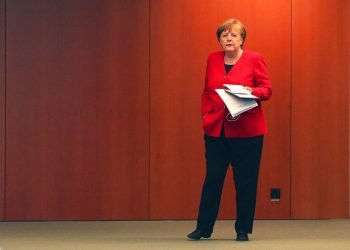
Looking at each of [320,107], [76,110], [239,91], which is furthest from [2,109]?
[320,107]

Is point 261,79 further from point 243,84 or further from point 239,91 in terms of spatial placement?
point 239,91

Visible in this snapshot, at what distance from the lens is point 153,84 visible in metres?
7.49

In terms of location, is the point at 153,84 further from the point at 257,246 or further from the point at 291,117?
the point at 257,246

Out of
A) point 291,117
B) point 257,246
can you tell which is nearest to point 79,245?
point 257,246

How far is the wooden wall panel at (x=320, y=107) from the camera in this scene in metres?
7.56

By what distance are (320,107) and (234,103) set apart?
175cm

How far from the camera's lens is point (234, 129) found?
6.16 m

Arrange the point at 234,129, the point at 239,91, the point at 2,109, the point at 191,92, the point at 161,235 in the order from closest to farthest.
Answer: the point at 239,91
the point at 234,129
the point at 161,235
the point at 2,109
the point at 191,92

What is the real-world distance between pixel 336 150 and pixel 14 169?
8.17 feet

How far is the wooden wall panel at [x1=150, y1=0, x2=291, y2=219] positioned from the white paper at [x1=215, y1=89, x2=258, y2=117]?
1.48 metres

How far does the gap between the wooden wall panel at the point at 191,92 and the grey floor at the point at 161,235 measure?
265 millimetres

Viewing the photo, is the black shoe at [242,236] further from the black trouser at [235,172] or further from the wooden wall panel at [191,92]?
the wooden wall panel at [191,92]

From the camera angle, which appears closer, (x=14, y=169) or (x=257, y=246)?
(x=257, y=246)

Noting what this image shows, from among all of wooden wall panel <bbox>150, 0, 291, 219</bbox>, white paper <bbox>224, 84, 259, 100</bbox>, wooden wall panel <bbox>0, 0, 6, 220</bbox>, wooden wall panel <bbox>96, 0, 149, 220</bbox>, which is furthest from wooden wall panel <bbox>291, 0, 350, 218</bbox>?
wooden wall panel <bbox>0, 0, 6, 220</bbox>
